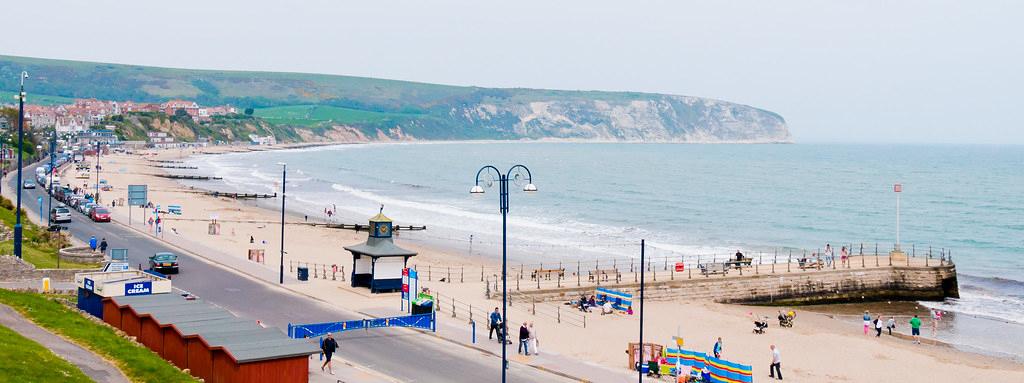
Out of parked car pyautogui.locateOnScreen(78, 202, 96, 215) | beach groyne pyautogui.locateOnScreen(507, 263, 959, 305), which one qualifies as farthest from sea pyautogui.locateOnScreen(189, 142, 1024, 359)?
parked car pyautogui.locateOnScreen(78, 202, 96, 215)

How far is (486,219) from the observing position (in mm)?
84000

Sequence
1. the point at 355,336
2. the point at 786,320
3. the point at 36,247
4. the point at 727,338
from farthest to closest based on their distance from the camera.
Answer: the point at 36,247
the point at 786,320
the point at 727,338
the point at 355,336

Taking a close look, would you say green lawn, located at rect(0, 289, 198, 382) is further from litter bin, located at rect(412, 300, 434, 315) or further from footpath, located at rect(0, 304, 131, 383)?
litter bin, located at rect(412, 300, 434, 315)

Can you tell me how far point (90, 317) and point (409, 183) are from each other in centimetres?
10857

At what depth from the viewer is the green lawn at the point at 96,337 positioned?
20203 millimetres

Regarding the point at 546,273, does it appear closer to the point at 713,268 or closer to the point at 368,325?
the point at 713,268

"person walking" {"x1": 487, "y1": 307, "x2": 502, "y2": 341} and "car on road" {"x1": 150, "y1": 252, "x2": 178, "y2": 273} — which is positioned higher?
"car on road" {"x1": 150, "y1": 252, "x2": 178, "y2": 273}

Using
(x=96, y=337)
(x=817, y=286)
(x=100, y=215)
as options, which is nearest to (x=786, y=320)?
(x=817, y=286)

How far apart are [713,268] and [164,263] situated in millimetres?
24718

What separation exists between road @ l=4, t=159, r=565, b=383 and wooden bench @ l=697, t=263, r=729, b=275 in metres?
18.5

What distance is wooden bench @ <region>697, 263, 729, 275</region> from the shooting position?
1748 inches

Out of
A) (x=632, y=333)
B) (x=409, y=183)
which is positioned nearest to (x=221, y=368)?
(x=632, y=333)

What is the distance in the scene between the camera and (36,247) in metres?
40.6

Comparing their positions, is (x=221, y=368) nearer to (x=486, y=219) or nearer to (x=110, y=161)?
(x=486, y=219)
